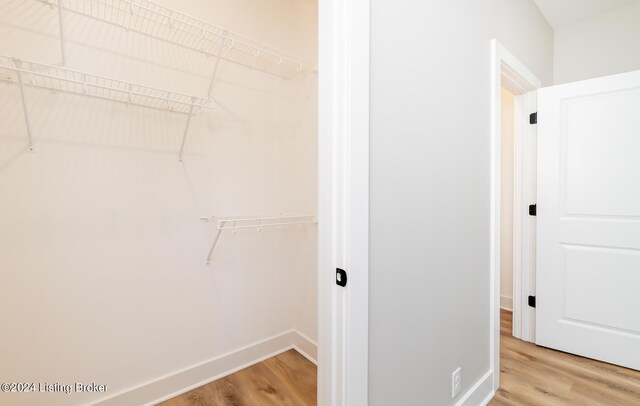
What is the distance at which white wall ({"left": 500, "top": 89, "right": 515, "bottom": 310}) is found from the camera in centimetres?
288

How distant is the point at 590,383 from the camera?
173 centimetres

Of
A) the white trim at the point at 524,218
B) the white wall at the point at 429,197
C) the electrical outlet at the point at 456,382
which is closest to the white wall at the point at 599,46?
the white trim at the point at 524,218

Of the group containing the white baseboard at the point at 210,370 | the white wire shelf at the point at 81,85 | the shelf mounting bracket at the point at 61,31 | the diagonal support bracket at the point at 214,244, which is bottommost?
the white baseboard at the point at 210,370

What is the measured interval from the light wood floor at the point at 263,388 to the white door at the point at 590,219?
1844 mm

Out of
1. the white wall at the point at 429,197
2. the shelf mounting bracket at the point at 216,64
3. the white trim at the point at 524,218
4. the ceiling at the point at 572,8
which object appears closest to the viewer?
the white wall at the point at 429,197

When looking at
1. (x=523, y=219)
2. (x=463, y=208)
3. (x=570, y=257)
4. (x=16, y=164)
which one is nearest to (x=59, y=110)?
(x=16, y=164)

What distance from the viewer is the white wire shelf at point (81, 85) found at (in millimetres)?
1190

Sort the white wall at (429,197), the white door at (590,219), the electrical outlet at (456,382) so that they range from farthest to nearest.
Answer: the white door at (590,219), the electrical outlet at (456,382), the white wall at (429,197)

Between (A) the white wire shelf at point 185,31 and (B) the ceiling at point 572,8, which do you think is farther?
(B) the ceiling at point 572,8

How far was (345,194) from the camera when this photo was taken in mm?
893

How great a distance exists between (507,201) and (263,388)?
284 centimetres

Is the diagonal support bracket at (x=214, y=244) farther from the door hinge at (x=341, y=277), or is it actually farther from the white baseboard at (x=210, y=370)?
the door hinge at (x=341, y=277)

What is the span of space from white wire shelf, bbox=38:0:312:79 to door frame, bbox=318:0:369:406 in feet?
3.20

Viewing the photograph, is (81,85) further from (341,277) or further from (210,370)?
(210,370)
